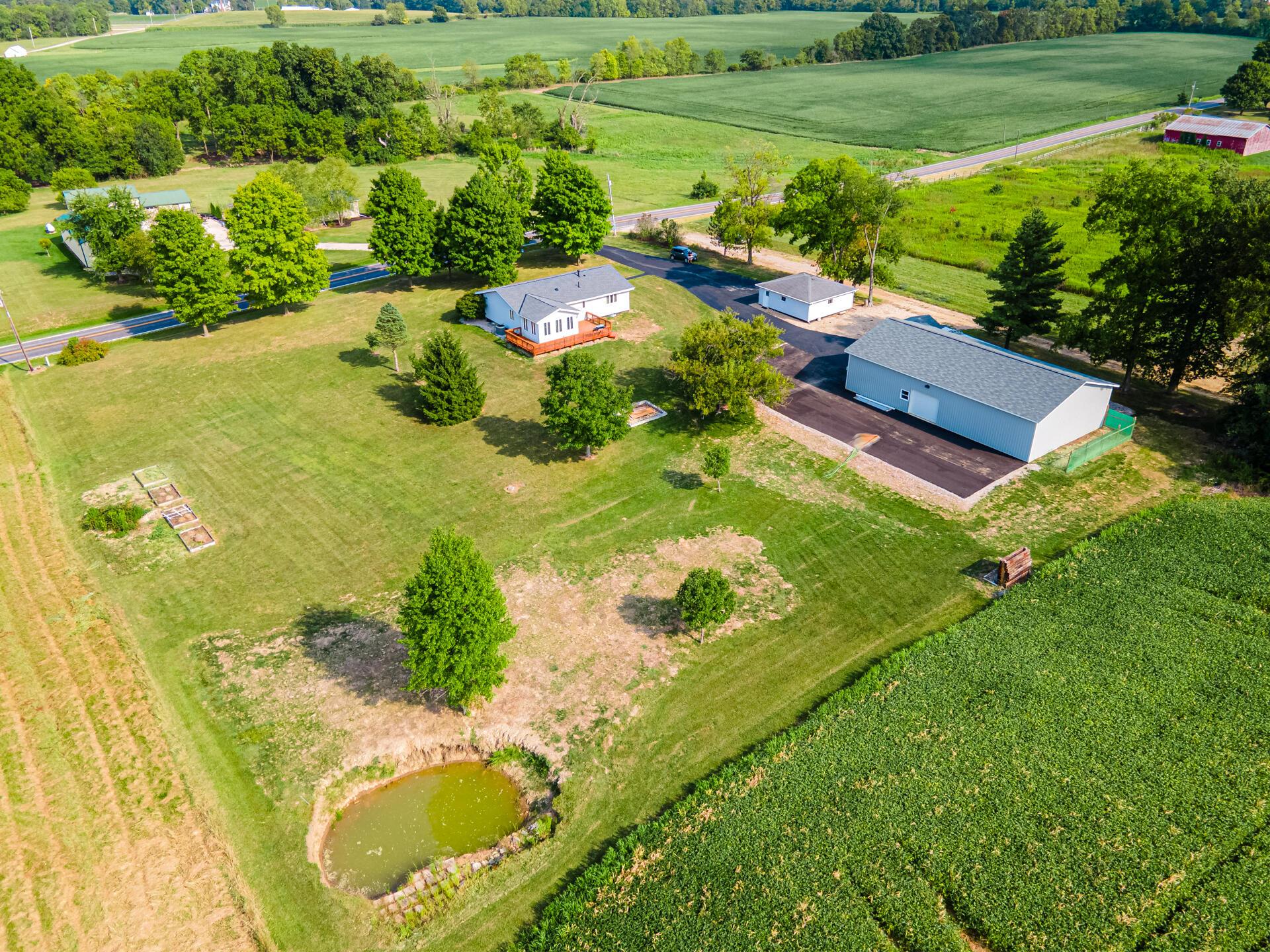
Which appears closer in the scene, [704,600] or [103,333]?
[704,600]

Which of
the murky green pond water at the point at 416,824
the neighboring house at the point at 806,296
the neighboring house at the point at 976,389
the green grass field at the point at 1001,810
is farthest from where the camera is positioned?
the neighboring house at the point at 806,296

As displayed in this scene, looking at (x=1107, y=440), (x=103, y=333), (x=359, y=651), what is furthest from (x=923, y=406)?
(x=103, y=333)

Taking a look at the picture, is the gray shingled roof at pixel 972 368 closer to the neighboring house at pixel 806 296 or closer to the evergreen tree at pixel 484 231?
the neighboring house at pixel 806 296

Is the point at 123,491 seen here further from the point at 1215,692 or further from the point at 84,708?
the point at 1215,692

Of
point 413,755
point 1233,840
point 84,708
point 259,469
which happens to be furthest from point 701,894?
point 259,469

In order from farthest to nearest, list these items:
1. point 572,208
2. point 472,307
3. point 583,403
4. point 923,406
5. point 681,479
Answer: point 572,208 → point 472,307 → point 923,406 → point 681,479 → point 583,403

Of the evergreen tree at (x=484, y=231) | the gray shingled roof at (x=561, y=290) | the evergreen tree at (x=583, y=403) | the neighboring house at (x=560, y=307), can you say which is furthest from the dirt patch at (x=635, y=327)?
the evergreen tree at (x=583, y=403)

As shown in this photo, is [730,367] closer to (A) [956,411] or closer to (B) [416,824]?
(A) [956,411]
